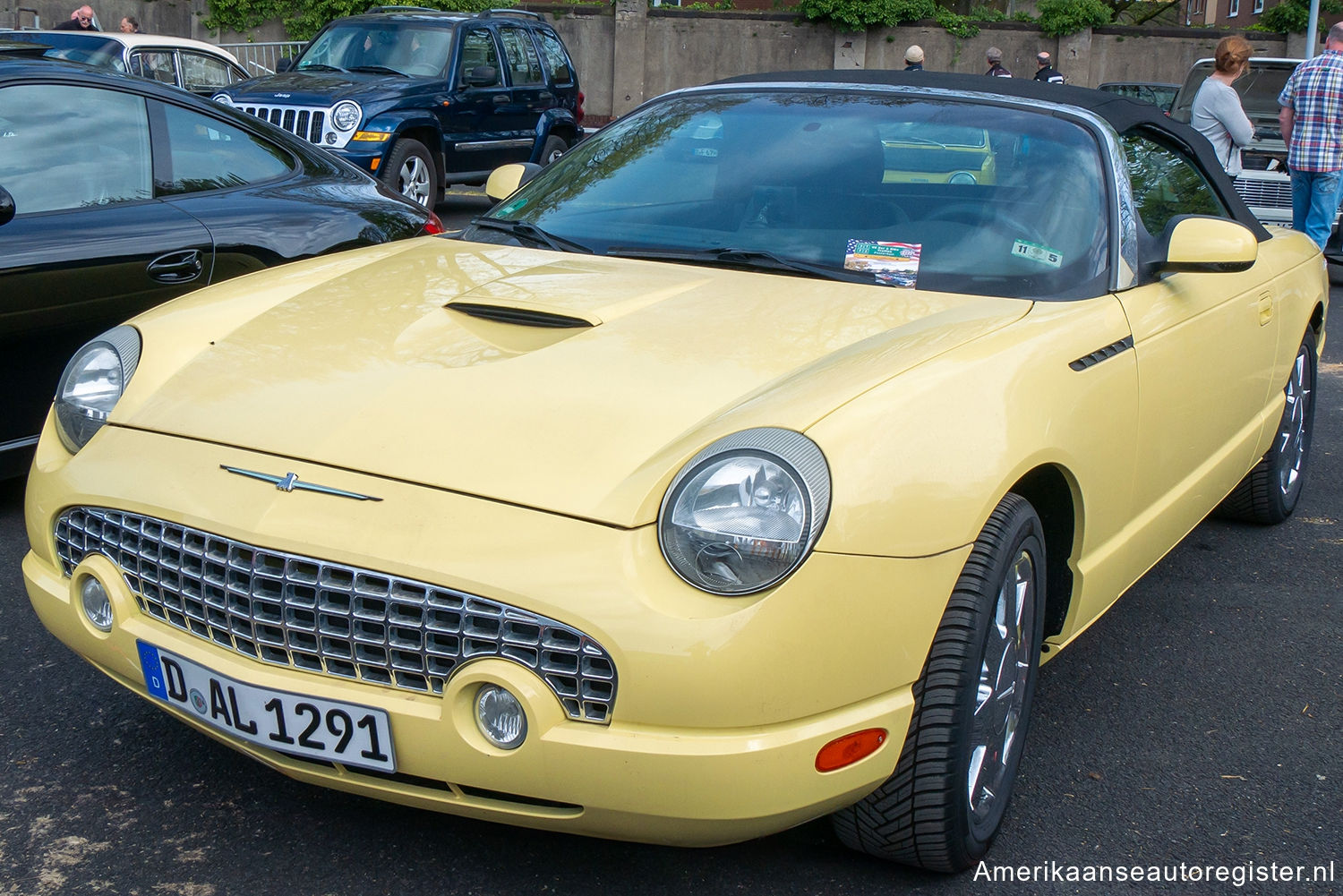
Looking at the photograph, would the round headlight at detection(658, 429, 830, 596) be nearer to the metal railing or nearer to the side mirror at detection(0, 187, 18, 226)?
the side mirror at detection(0, 187, 18, 226)

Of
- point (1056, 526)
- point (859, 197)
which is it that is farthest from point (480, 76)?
point (1056, 526)

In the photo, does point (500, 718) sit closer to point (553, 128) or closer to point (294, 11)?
point (553, 128)

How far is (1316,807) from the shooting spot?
8.84ft

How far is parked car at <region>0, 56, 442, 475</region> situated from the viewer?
156 inches

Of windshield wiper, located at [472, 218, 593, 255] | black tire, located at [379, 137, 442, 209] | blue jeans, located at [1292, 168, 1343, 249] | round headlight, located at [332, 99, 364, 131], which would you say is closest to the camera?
windshield wiper, located at [472, 218, 593, 255]

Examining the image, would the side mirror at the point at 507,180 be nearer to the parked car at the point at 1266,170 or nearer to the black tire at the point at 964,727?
the black tire at the point at 964,727

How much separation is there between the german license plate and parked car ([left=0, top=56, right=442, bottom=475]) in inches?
82.6

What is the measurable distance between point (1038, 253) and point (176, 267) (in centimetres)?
279

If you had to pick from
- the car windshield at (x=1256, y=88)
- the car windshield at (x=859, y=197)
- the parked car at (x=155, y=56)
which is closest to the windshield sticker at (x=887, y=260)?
the car windshield at (x=859, y=197)

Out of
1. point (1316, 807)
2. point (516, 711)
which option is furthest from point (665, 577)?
point (1316, 807)

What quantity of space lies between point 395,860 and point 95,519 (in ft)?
2.76

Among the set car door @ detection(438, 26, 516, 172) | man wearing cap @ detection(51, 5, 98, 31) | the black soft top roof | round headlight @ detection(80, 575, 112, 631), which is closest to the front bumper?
round headlight @ detection(80, 575, 112, 631)

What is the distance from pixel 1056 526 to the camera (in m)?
2.71

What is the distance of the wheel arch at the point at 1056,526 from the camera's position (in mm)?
2580
